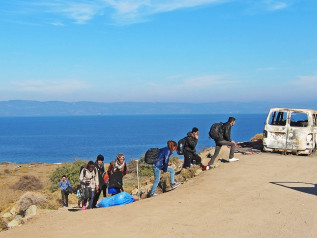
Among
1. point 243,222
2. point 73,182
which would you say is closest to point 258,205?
point 243,222

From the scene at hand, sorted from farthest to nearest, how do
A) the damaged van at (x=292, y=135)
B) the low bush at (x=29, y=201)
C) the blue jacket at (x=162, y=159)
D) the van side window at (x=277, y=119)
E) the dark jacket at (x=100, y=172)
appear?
the van side window at (x=277, y=119)
the damaged van at (x=292, y=135)
the low bush at (x=29, y=201)
the dark jacket at (x=100, y=172)
the blue jacket at (x=162, y=159)

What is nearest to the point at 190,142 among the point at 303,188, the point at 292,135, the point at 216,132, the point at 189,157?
the point at 189,157

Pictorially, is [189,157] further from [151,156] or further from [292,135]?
[292,135]

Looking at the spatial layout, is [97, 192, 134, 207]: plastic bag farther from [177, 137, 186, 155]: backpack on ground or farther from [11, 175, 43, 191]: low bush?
[11, 175, 43, 191]: low bush

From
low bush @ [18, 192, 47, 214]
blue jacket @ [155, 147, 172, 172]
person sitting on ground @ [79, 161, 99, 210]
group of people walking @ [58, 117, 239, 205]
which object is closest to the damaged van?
group of people walking @ [58, 117, 239, 205]

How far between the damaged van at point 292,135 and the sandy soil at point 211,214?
3822mm

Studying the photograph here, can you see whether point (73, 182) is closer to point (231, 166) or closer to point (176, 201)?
point (231, 166)

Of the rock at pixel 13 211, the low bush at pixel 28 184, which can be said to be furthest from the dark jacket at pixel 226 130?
the low bush at pixel 28 184

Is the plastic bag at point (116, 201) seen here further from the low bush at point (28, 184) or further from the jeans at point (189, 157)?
the low bush at point (28, 184)

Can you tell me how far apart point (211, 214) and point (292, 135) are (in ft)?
28.5

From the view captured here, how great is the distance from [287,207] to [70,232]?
487 cm

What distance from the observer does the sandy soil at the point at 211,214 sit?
8195 mm

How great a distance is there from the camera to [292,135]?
1664cm

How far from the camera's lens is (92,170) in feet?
37.6
